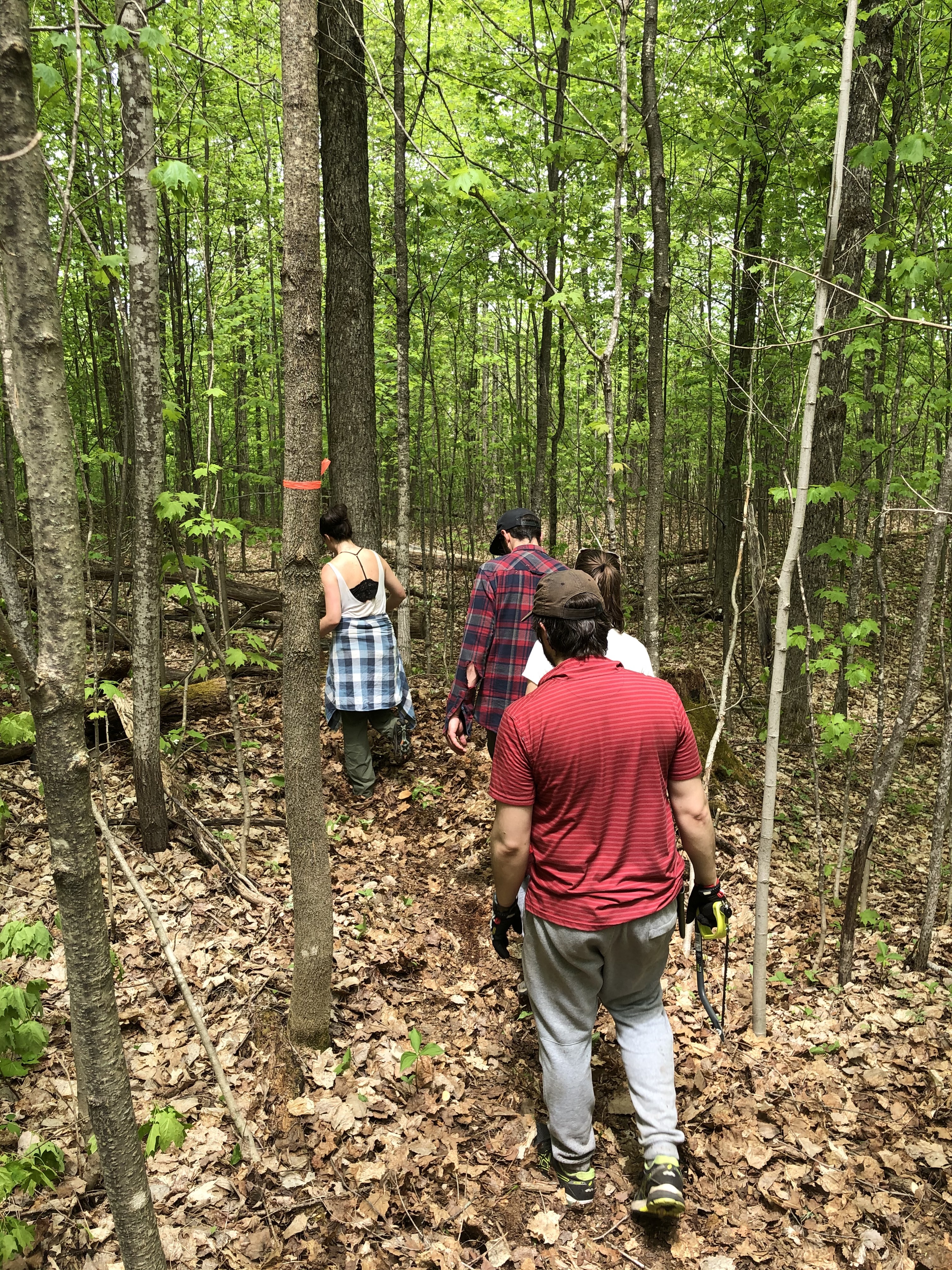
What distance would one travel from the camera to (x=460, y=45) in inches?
432

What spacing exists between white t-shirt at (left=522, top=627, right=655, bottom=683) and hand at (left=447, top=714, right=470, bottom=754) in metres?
1.26

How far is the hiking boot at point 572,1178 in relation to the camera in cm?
281

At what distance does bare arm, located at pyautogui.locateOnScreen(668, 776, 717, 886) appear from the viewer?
9.09 ft

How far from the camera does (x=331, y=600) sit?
548cm

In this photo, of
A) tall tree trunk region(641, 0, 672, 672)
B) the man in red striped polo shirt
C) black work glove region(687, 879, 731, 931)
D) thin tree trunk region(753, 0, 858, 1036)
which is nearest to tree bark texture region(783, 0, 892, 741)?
tall tree trunk region(641, 0, 672, 672)

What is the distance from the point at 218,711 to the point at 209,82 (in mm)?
5478

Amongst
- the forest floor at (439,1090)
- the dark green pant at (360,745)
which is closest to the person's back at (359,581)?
the dark green pant at (360,745)

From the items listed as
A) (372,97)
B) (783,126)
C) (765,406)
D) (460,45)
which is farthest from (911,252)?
(460,45)

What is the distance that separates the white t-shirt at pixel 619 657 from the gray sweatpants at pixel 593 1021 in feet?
3.56

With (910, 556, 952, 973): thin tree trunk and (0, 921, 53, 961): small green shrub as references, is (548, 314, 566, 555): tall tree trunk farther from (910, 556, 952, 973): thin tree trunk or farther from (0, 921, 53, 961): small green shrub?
(0, 921, 53, 961): small green shrub

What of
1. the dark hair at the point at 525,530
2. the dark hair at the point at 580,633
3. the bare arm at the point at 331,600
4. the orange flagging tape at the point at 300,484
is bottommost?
the bare arm at the point at 331,600

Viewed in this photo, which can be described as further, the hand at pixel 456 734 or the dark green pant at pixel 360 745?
the dark green pant at pixel 360 745

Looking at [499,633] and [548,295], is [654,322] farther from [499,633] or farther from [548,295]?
[548,295]

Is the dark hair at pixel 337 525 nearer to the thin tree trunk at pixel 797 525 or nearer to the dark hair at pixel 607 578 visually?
the dark hair at pixel 607 578
